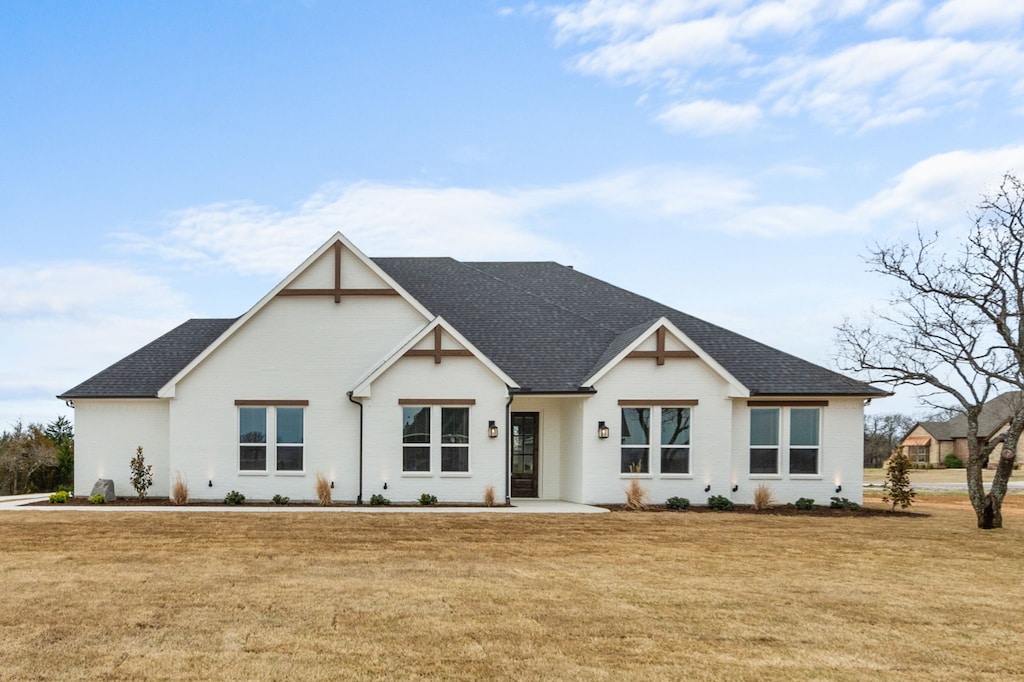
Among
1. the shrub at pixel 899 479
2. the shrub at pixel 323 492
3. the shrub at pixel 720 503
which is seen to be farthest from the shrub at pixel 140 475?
the shrub at pixel 899 479

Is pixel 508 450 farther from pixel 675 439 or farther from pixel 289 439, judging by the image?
pixel 289 439

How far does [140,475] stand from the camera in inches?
865

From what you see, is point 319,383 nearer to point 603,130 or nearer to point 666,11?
point 603,130

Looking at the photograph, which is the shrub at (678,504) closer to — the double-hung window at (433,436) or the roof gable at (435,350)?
the roof gable at (435,350)

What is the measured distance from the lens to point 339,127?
21500mm

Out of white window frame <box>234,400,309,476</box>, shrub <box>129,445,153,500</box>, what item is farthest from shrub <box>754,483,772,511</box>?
shrub <box>129,445,153,500</box>

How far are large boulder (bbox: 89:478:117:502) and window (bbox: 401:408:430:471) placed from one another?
840 centimetres

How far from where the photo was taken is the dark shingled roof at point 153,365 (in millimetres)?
22406

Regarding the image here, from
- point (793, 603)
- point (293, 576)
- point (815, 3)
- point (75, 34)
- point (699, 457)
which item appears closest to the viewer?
point (793, 603)

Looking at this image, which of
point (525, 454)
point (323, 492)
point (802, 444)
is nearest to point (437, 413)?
point (525, 454)

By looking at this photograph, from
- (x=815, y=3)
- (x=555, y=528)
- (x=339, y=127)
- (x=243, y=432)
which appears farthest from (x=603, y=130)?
(x=243, y=432)

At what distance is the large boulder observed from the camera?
2158 centimetres

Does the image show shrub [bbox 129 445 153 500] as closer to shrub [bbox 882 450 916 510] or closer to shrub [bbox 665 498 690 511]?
shrub [bbox 665 498 690 511]

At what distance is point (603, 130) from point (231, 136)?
10252mm
